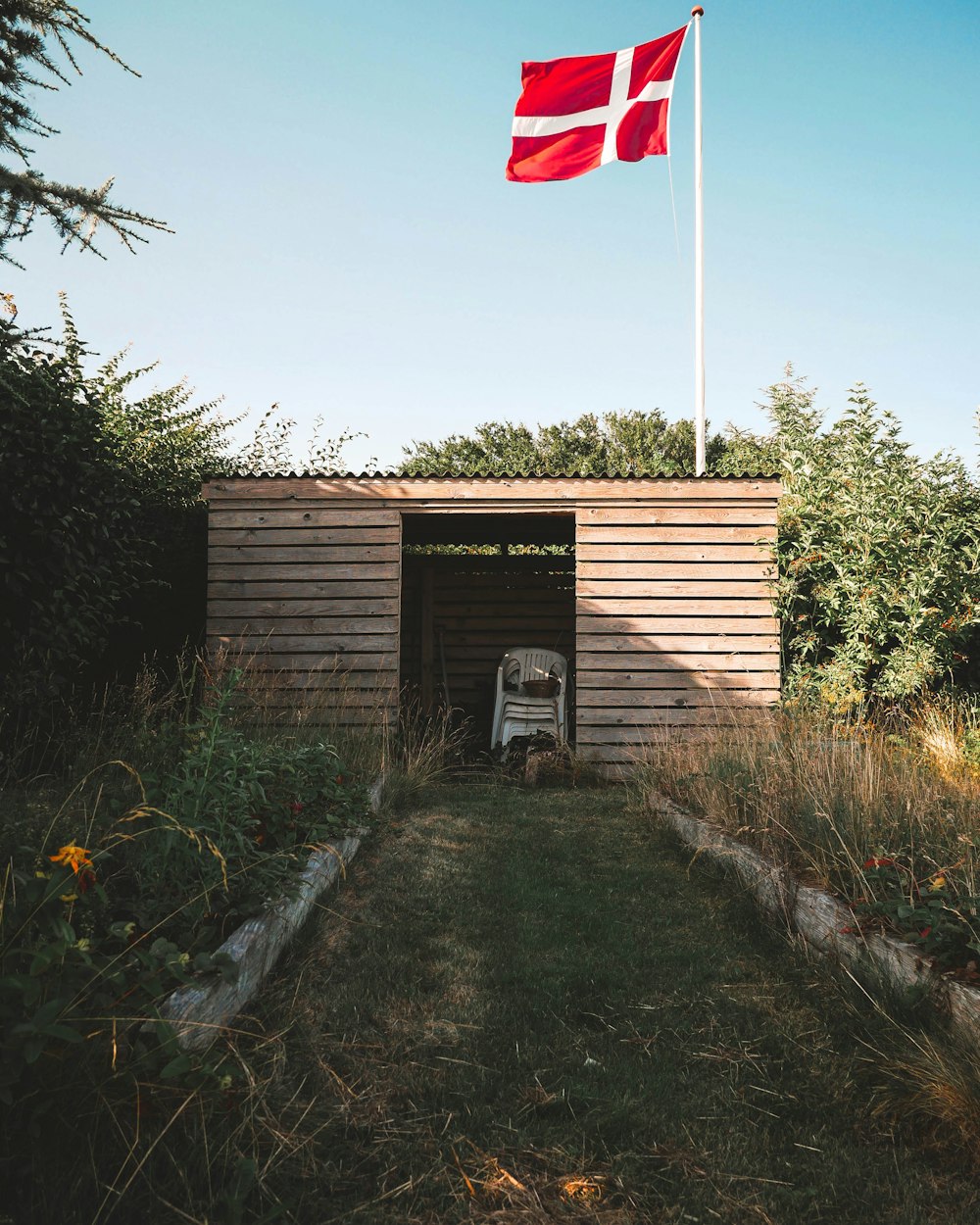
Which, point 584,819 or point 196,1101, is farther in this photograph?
point 584,819

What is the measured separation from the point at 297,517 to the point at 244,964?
21.2 feet

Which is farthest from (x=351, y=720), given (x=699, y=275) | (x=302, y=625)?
(x=699, y=275)

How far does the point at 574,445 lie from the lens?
84.7 feet

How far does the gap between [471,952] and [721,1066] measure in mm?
1147

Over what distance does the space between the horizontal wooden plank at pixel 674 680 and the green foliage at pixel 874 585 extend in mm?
506

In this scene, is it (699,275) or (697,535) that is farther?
(699,275)

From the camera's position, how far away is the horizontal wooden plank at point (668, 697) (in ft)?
27.1

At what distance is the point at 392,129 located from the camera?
7934 mm

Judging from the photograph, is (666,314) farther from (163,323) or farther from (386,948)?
(386,948)

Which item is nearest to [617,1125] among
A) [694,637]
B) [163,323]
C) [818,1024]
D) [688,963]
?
[818,1024]

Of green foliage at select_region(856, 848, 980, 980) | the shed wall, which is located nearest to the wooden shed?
the shed wall

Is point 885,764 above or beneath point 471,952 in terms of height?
above

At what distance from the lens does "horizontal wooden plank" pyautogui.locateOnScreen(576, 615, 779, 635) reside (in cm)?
841

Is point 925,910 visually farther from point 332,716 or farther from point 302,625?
point 302,625
